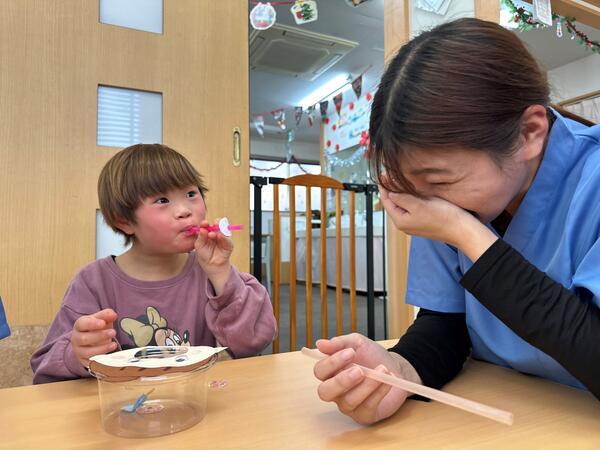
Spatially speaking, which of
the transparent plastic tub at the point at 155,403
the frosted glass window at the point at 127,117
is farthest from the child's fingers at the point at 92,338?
the frosted glass window at the point at 127,117

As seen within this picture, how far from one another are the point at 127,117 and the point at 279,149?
6132 millimetres

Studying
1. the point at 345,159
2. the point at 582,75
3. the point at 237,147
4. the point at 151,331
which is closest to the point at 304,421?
the point at 151,331

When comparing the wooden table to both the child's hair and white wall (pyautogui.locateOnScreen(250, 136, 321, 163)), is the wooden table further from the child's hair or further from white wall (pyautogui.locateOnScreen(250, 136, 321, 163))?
white wall (pyautogui.locateOnScreen(250, 136, 321, 163))

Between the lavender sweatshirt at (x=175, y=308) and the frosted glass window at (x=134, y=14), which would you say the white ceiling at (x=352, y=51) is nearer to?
the frosted glass window at (x=134, y=14)

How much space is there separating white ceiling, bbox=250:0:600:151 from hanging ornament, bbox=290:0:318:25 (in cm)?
49

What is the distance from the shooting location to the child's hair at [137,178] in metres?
→ 0.85

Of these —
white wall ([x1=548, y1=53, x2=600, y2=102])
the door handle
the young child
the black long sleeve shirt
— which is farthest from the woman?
white wall ([x1=548, y1=53, x2=600, y2=102])

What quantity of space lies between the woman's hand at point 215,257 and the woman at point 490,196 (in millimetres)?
376

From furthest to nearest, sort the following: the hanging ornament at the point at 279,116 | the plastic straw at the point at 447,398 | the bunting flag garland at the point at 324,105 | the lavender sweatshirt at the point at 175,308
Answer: the hanging ornament at the point at 279,116, the bunting flag garland at the point at 324,105, the lavender sweatshirt at the point at 175,308, the plastic straw at the point at 447,398

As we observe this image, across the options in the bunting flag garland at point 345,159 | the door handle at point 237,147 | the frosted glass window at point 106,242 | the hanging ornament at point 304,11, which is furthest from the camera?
the bunting flag garland at point 345,159

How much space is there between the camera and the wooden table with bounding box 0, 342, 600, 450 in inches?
14.3

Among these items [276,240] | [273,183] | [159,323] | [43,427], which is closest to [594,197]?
[43,427]

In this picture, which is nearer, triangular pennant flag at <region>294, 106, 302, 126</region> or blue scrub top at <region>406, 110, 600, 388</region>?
blue scrub top at <region>406, 110, 600, 388</region>

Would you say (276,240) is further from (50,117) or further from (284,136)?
(284,136)
